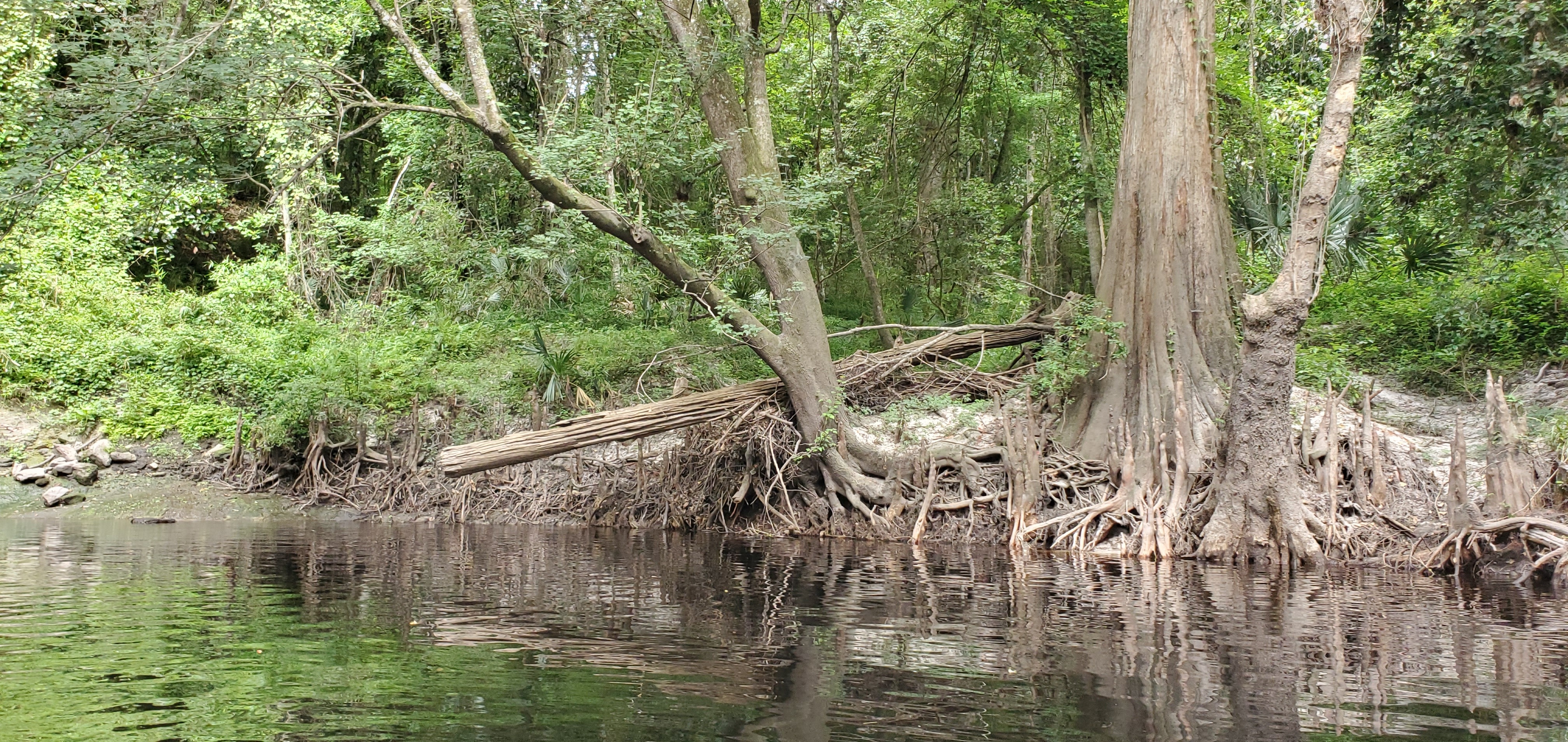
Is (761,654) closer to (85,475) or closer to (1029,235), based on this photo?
(85,475)

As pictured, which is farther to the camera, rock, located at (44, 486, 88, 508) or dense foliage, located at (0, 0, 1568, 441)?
rock, located at (44, 486, 88, 508)

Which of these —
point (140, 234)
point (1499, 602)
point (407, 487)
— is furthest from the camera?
point (140, 234)

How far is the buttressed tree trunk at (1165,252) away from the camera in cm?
1209

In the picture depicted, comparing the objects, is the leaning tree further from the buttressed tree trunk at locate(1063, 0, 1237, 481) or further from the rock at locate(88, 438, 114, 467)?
the rock at locate(88, 438, 114, 467)

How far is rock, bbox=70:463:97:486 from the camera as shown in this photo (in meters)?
17.2

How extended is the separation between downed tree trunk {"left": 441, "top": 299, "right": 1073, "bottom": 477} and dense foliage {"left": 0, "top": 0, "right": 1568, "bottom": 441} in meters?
1.07

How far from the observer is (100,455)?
57.7 feet

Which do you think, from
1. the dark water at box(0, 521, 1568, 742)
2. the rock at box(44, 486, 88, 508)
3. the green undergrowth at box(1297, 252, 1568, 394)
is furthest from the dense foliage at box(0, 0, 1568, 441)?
the dark water at box(0, 521, 1568, 742)

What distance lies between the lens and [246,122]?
40.7ft

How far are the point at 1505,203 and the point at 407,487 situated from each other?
16.6m

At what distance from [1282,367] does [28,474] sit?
18340 millimetres

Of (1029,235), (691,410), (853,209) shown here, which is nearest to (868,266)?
(853,209)

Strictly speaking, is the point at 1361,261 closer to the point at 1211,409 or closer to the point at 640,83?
the point at 1211,409

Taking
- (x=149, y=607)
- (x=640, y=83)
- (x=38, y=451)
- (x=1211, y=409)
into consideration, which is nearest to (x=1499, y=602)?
(x=1211, y=409)
